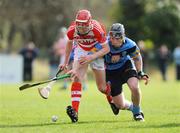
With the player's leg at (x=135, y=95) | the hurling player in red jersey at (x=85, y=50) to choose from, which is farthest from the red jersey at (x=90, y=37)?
the player's leg at (x=135, y=95)

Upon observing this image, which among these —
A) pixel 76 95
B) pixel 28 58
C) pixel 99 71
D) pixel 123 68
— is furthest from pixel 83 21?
pixel 28 58

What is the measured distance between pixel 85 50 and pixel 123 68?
2.74 feet

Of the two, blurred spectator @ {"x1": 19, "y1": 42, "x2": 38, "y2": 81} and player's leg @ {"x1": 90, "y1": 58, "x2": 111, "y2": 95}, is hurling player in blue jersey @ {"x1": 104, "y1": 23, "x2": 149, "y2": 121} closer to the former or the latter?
player's leg @ {"x1": 90, "y1": 58, "x2": 111, "y2": 95}

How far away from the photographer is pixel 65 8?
5412cm

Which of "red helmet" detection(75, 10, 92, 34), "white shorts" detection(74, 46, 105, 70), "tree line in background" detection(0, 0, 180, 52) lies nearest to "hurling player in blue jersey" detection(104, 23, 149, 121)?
"white shorts" detection(74, 46, 105, 70)

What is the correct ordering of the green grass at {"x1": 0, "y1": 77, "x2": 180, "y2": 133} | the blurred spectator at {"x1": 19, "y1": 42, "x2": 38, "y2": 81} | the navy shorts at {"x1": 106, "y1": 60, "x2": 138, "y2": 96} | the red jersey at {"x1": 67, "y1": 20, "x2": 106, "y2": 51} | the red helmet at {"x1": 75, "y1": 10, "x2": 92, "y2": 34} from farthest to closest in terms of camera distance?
the blurred spectator at {"x1": 19, "y1": 42, "x2": 38, "y2": 81} < the navy shorts at {"x1": 106, "y1": 60, "x2": 138, "y2": 96} < the red jersey at {"x1": 67, "y1": 20, "x2": 106, "y2": 51} < the red helmet at {"x1": 75, "y1": 10, "x2": 92, "y2": 34} < the green grass at {"x1": 0, "y1": 77, "x2": 180, "y2": 133}

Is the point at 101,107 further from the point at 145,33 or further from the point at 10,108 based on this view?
the point at 145,33

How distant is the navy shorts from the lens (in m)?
12.5

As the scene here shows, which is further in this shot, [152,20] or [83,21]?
[152,20]

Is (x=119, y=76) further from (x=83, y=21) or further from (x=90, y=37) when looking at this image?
(x=83, y=21)

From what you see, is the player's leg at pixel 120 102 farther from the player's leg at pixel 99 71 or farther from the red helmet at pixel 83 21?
the red helmet at pixel 83 21

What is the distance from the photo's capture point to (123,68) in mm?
12656

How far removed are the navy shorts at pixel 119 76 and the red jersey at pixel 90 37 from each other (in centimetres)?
79

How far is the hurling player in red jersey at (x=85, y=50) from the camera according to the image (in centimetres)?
1180
